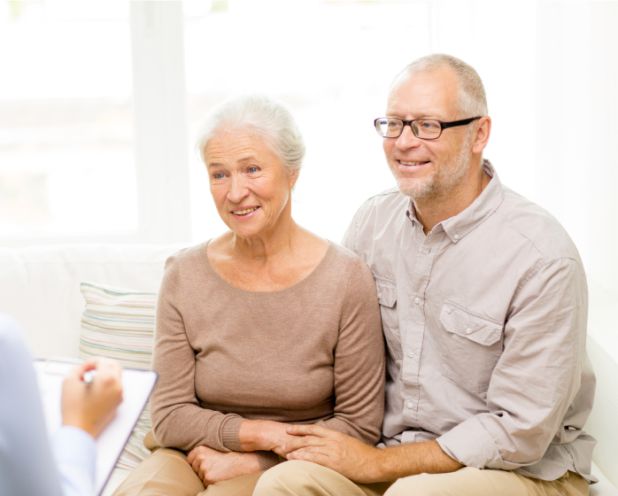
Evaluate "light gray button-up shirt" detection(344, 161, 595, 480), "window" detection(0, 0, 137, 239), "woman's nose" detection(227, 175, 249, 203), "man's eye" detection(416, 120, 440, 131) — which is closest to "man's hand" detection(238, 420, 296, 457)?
"light gray button-up shirt" detection(344, 161, 595, 480)

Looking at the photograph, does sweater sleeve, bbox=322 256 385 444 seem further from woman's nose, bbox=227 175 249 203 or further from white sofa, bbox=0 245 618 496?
white sofa, bbox=0 245 618 496

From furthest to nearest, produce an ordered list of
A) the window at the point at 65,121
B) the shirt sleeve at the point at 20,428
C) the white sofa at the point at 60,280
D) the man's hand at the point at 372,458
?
the window at the point at 65,121 < the white sofa at the point at 60,280 < the man's hand at the point at 372,458 < the shirt sleeve at the point at 20,428

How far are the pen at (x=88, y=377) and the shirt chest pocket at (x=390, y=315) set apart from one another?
34.7 inches

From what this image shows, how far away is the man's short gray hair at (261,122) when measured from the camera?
2059mm

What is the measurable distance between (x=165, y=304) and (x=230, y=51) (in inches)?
54.5

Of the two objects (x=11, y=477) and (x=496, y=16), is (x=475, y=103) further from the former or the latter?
(x=11, y=477)

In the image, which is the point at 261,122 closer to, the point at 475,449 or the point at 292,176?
the point at 292,176

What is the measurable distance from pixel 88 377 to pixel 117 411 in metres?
0.07

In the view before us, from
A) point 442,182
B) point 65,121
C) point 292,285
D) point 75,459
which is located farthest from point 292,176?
point 65,121

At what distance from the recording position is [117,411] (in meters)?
1.37

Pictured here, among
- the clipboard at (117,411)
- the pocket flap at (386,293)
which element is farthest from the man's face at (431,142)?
the clipboard at (117,411)

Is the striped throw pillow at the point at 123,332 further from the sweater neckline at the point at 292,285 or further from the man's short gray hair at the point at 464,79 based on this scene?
the man's short gray hair at the point at 464,79

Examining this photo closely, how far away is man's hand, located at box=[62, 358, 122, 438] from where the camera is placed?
1.31 meters

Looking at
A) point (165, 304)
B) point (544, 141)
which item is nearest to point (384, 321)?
point (165, 304)
